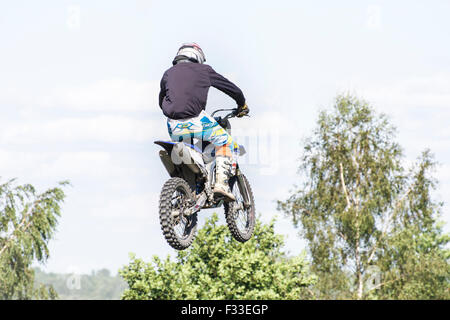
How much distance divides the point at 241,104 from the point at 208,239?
1593 inches

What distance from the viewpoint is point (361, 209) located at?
47750 mm

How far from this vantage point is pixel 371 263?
49625 mm

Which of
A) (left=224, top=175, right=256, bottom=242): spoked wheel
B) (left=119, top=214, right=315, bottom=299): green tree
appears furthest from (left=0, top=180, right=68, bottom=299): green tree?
(left=224, top=175, right=256, bottom=242): spoked wheel

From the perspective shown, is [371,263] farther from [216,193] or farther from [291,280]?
[216,193]

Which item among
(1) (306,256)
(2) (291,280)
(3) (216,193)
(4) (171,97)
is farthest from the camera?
(1) (306,256)

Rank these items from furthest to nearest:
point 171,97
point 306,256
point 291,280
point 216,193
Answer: point 306,256 → point 291,280 → point 216,193 → point 171,97

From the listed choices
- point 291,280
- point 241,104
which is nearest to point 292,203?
point 291,280

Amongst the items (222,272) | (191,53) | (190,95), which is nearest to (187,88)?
(190,95)

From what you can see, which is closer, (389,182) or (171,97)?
(171,97)

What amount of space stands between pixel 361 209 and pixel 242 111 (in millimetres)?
41433

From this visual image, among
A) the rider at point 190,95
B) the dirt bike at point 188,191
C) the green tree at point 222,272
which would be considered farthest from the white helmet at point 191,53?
the green tree at point 222,272

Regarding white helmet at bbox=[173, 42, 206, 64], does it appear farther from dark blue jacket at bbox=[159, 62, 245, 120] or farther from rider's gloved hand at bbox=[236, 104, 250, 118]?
rider's gloved hand at bbox=[236, 104, 250, 118]

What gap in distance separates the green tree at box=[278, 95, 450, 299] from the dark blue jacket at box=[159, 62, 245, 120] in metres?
42.3
